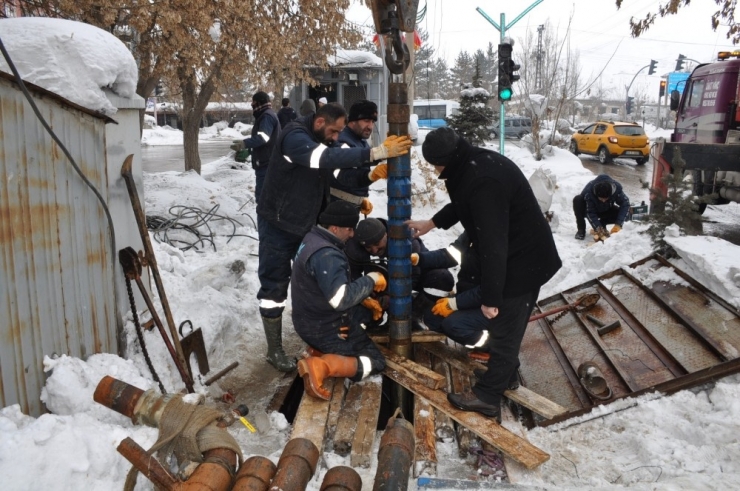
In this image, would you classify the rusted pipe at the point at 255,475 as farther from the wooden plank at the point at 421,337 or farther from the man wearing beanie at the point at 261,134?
the man wearing beanie at the point at 261,134

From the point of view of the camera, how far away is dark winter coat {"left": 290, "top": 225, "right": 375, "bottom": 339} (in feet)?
→ 11.5

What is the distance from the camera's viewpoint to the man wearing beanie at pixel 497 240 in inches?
124

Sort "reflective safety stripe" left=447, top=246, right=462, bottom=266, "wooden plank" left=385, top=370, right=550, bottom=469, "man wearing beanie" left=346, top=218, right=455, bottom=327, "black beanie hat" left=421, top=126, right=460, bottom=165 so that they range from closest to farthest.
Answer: "wooden plank" left=385, top=370, right=550, bottom=469, "black beanie hat" left=421, top=126, right=460, bottom=165, "man wearing beanie" left=346, top=218, right=455, bottom=327, "reflective safety stripe" left=447, top=246, right=462, bottom=266

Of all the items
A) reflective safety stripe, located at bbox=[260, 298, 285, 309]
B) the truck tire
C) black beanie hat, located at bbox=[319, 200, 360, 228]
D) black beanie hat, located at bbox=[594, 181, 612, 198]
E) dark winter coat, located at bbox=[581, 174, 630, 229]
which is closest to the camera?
black beanie hat, located at bbox=[319, 200, 360, 228]

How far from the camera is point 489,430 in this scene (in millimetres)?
3188

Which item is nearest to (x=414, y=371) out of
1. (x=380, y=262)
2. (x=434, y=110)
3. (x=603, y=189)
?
(x=380, y=262)

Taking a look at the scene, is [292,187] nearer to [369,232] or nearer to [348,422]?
[369,232]

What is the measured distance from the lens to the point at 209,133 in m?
43.1

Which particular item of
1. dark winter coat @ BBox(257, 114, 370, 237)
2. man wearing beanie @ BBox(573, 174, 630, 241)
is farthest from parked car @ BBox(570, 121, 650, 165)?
dark winter coat @ BBox(257, 114, 370, 237)

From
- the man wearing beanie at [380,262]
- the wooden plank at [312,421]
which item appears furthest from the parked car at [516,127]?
the wooden plank at [312,421]

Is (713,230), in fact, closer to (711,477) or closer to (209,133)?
(711,477)

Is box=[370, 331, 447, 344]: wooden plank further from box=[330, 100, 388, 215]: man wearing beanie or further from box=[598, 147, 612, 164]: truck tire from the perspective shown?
box=[598, 147, 612, 164]: truck tire

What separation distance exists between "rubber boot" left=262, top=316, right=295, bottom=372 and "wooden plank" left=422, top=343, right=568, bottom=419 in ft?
3.86

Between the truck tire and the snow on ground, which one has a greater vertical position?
the truck tire
